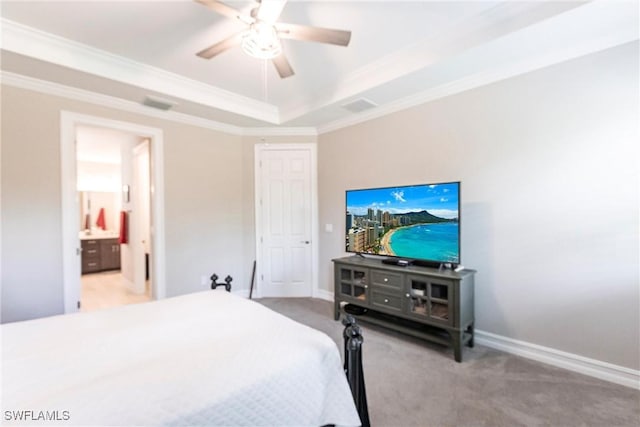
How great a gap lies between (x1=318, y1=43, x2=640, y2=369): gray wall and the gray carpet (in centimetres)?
30

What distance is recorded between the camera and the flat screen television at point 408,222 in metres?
2.74

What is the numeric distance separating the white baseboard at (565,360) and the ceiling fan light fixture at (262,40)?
3.00 m

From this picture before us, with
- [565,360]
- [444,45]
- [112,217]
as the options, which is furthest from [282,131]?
[112,217]

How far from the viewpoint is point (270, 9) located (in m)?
1.73

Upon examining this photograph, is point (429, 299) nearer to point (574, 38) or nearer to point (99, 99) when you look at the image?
point (574, 38)

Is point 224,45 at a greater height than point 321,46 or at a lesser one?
lesser

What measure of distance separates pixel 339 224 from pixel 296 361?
9.65 feet

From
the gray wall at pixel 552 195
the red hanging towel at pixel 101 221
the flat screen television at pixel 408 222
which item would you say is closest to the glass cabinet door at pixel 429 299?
the flat screen television at pixel 408 222

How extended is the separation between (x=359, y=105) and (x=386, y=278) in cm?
199

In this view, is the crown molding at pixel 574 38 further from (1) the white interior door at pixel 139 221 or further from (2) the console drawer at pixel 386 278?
(1) the white interior door at pixel 139 221

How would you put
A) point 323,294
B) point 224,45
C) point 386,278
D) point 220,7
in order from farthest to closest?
point 323,294, point 386,278, point 224,45, point 220,7

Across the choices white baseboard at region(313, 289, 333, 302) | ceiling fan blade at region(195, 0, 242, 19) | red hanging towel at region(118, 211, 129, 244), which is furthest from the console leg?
red hanging towel at region(118, 211, 129, 244)

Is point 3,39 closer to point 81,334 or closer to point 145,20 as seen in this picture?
point 145,20

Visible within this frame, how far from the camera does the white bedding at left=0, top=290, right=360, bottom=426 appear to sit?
38.3 inches
